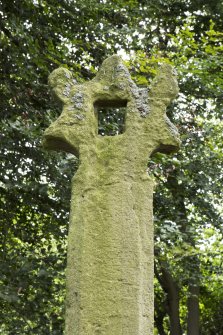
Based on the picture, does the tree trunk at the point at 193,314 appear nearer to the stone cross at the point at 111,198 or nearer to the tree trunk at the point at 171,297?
the tree trunk at the point at 171,297

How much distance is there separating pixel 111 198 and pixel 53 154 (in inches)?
193

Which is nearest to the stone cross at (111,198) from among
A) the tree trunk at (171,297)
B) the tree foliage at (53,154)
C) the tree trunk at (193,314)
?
the tree foliage at (53,154)

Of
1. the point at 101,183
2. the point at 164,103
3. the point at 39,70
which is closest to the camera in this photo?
the point at 101,183

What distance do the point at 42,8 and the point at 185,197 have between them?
4.66m

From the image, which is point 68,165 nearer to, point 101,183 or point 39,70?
point 39,70

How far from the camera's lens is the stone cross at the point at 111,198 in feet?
9.63

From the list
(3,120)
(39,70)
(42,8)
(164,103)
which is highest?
(42,8)

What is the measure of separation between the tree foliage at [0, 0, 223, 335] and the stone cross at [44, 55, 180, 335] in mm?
3997

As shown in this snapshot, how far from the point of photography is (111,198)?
10.4 feet

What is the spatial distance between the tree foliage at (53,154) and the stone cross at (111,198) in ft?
13.1

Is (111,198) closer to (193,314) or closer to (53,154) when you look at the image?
(53,154)

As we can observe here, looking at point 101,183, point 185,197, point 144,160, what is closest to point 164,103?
point 144,160

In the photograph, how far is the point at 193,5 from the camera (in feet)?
42.3

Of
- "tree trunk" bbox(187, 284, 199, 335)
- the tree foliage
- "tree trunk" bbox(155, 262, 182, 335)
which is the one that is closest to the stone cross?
the tree foliage
